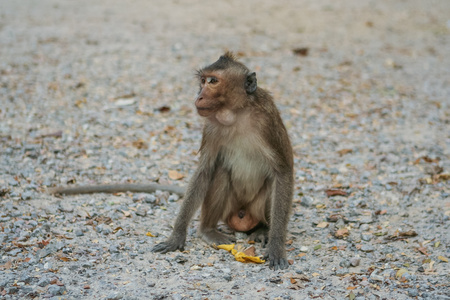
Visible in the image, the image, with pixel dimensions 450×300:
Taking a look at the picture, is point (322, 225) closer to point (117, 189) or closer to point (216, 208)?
point (216, 208)

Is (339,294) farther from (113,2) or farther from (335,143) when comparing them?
(113,2)

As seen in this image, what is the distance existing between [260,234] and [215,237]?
0.37m

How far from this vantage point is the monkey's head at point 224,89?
3836 mm

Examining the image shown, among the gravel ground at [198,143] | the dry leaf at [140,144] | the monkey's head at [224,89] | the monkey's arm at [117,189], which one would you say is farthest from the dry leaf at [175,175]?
the monkey's head at [224,89]

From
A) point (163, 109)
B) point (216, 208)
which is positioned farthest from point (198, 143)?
point (216, 208)

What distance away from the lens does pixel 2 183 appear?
4.93m

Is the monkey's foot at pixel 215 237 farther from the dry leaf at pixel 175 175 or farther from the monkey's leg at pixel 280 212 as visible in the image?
the dry leaf at pixel 175 175

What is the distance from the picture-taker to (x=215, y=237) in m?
4.35

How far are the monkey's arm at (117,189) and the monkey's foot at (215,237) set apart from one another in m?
0.68

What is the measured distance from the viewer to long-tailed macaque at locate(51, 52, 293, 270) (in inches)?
155

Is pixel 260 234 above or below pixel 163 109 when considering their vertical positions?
below

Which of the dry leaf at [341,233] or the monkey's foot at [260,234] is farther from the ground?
the dry leaf at [341,233]

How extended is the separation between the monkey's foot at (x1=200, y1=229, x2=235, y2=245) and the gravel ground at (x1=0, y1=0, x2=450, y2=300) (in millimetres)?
98

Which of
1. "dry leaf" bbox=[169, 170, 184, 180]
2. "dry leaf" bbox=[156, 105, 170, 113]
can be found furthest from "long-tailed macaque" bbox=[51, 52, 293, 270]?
"dry leaf" bbox=[156, 105, 170, 113]
